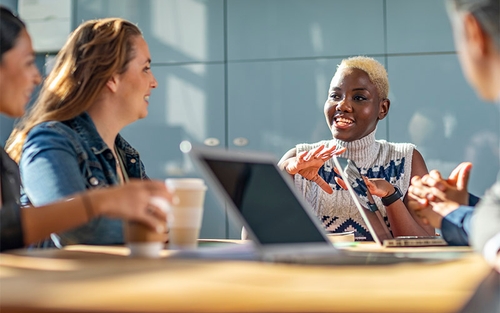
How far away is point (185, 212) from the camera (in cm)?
125

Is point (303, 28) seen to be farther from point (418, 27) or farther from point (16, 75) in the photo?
point (16, 75)

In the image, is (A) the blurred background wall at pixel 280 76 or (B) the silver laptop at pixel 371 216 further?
(A) the blurred background wall at pixel 280 76

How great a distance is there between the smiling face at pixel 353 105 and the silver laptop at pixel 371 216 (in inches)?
35.3

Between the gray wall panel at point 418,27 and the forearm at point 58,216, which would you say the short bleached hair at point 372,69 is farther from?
the forearm at point 58,216

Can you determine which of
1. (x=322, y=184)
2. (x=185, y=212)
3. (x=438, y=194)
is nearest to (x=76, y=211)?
(x=185, y=212)

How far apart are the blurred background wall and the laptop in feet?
9.50

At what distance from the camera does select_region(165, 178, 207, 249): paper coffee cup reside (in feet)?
4.02

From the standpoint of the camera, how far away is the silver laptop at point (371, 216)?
138 centimetres

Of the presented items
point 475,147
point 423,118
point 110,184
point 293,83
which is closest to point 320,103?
point 293,83

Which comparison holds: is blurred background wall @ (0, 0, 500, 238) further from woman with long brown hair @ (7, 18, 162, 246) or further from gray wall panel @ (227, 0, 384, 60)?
woman with long brown hair @ (7, 18, 162, 246)

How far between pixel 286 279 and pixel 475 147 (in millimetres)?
3393

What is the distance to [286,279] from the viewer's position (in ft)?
2.41

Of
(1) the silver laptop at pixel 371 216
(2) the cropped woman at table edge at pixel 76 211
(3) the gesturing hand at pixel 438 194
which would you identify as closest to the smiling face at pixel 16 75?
(2) the cropped woman at table edge at pixel 76 211

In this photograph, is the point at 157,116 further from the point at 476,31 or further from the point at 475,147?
the point at 476,31
